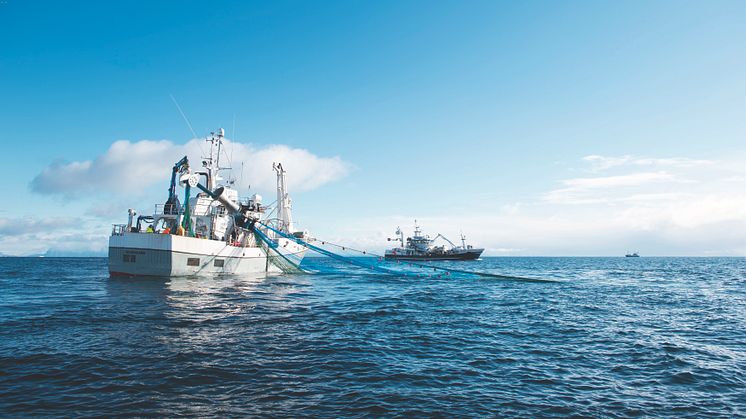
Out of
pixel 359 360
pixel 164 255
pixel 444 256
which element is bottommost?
pixel 444 256

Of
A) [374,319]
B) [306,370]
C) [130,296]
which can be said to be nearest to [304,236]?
[130,296]

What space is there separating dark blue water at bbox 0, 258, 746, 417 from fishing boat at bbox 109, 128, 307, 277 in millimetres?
11803

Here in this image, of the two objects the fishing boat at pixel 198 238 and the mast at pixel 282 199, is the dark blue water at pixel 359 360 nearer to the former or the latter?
the fishing boat at pixel 198 238

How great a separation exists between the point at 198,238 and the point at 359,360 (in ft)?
98.4

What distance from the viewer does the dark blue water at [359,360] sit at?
8.60 metres

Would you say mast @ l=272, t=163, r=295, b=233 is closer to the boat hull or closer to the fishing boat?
the fishing boat

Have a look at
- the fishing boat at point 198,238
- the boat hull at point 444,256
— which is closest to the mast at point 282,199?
the fishing boat at point 198,238

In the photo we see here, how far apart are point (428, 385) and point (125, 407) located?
6.71 m

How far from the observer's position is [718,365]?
12352 millimetres

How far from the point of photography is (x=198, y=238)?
3709 centimetres

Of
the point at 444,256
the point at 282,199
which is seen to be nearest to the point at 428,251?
the point at 444,256

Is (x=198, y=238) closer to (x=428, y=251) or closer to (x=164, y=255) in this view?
(x=164, y=255)

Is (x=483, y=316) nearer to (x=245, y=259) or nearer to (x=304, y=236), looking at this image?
(x=245, y=259)

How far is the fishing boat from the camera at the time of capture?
1346 inches
